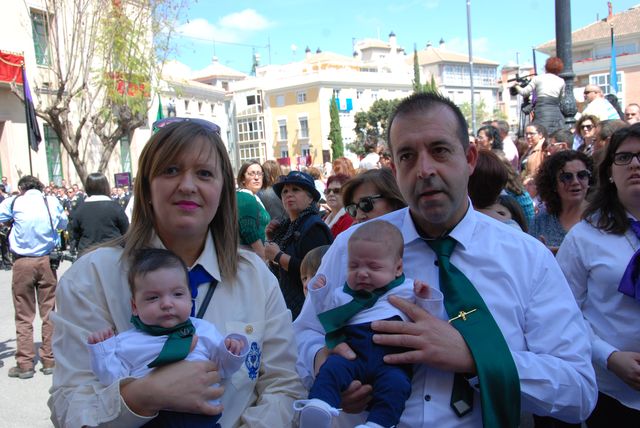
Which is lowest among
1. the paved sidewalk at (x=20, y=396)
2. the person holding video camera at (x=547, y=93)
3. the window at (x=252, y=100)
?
the paved sidewalk at (x=20, y=396)

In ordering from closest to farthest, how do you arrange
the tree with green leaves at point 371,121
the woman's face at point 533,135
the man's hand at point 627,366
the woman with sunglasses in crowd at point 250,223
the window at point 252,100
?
the man's hand at point 627,366 < the woman with sunglasses in crowd at point 250,223 < the woman's face at point 533,135 < the tree with green leaves at point 371,121 < the window at point 252,100

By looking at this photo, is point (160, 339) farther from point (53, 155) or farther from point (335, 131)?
point (335, 131)

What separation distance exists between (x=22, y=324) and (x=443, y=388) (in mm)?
6670

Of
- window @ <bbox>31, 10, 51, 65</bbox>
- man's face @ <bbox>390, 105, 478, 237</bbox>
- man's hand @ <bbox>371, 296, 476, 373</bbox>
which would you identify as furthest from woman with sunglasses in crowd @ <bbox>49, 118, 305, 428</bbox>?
window @ <bbox>31, 10, 51, 65</bbox>

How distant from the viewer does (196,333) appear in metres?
2.17

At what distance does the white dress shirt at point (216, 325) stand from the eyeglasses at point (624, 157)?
1.98 meters

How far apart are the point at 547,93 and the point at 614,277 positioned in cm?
699

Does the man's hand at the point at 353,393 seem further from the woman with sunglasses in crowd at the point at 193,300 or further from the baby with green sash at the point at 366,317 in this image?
the woman with sunglasses in crowd at the point at 193,300

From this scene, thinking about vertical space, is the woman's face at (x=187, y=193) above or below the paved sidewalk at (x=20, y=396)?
above

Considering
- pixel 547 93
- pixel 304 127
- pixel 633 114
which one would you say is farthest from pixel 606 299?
pixel 304 127

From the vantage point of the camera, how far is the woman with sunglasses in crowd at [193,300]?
2000 mm

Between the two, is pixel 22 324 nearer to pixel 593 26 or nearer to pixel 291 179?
pixel 291 179

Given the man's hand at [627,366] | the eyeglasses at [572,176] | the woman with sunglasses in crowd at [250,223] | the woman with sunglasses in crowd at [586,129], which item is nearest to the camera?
the man's hand at [627,366]

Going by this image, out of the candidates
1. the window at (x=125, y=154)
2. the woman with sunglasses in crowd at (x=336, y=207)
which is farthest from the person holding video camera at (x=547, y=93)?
the window at (x=125, y=154)
